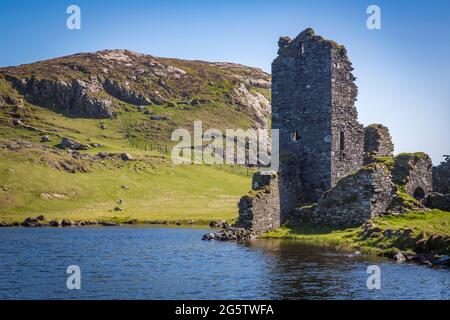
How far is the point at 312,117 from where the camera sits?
49.8 meters

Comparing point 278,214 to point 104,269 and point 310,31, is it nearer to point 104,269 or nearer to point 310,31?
point 310,31

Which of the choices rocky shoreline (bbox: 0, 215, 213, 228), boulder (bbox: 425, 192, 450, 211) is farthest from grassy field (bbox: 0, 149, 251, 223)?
boulder (bbox: 425, 192, 450, 211)

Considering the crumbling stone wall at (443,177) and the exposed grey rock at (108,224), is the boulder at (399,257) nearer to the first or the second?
the crumbling stone wall at (443,177)

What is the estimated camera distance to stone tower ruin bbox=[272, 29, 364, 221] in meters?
49.0

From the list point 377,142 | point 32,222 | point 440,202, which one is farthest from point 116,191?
point 440,202

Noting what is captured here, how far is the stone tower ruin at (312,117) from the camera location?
4903cm

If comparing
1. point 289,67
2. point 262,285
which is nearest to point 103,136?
point 289,67

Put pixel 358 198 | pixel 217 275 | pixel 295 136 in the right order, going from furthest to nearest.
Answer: pixel 295 136, pixel 358 198, pixel 217 275

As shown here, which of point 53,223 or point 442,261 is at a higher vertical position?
point 442,261

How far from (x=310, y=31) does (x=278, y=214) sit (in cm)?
1653

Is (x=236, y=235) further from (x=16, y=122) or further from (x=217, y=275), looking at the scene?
(x=16, y=122)

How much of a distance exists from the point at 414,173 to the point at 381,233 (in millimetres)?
13515

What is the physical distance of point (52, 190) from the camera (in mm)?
106250

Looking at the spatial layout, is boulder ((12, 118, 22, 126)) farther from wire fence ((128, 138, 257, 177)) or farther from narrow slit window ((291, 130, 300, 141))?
narrow slit window ((291, 130, 300, 141))
